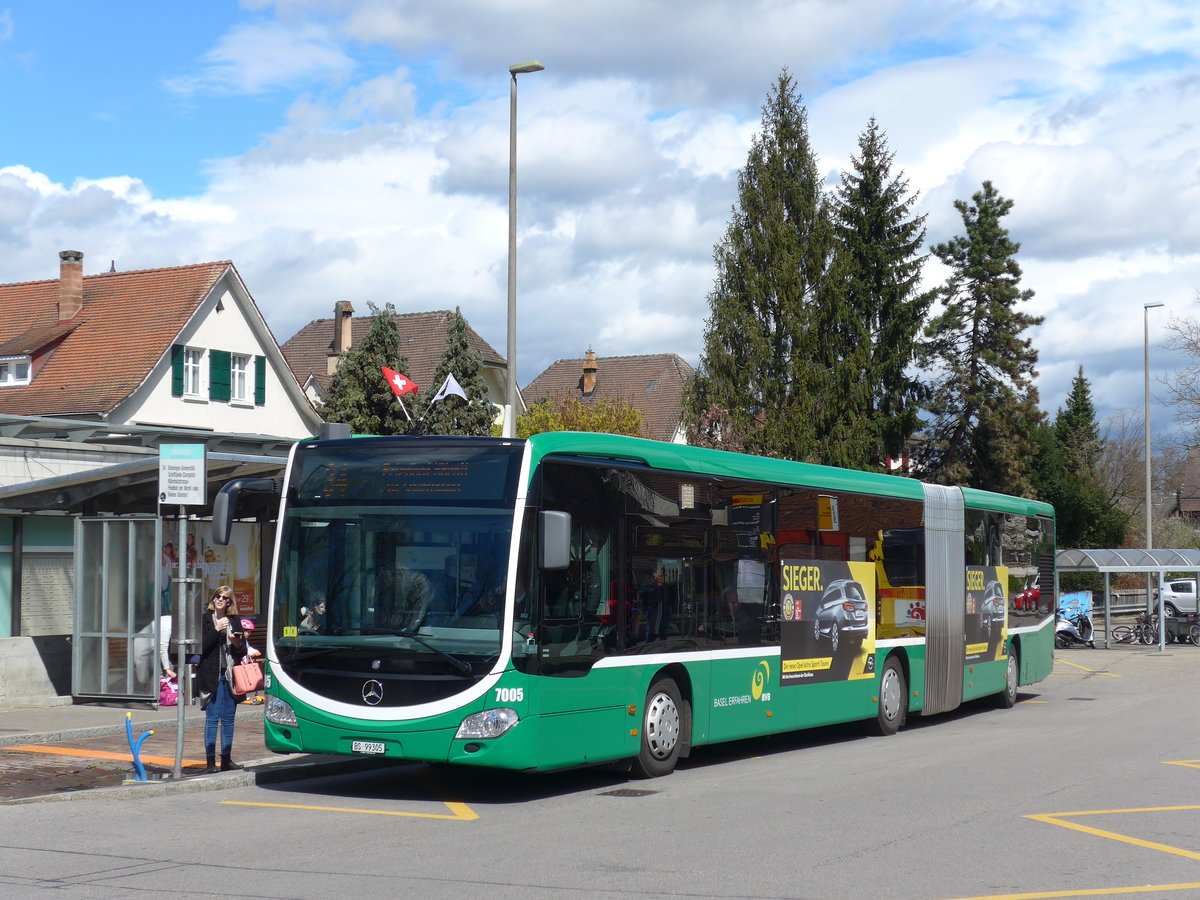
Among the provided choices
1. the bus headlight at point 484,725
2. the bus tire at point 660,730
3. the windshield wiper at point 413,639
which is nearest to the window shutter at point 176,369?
the bus tire at point 660,730

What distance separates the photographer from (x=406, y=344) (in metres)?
72.1

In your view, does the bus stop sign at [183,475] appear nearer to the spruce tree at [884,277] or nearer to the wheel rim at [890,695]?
the wheel rim at [890,695]

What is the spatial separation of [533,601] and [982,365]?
46.3 meters

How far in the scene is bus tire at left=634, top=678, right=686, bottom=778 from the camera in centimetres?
1338

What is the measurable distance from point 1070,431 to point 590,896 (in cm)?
7497

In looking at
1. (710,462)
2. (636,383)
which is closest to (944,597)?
(710,462)

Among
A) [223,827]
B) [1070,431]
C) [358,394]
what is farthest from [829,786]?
[1070,431]

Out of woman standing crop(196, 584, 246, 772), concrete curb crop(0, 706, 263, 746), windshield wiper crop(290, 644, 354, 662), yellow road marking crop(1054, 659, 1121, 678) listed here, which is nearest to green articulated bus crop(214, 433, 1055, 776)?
windshield wiper crop(290, 644, 354, 662)

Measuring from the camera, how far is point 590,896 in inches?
312

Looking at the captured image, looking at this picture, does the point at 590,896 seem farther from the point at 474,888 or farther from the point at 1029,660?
the point at 1029,660

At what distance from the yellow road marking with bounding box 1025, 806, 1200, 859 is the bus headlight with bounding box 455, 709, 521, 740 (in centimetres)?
405

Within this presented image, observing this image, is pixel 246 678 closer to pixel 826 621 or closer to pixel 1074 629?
pixel 826 621

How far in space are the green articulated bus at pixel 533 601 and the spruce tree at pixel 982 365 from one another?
39.7m

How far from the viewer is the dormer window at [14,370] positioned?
45.3m
